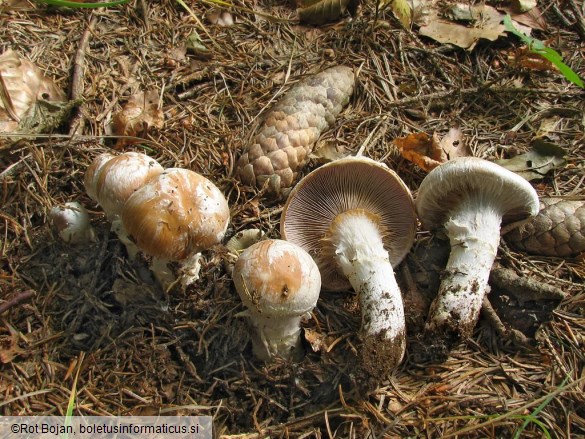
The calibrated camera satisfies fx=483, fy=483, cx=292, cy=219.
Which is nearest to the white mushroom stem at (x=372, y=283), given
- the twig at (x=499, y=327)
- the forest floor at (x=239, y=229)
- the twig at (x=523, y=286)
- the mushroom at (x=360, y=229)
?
the mushroom at (x=360, y=229)

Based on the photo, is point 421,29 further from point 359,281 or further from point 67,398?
point 67,398

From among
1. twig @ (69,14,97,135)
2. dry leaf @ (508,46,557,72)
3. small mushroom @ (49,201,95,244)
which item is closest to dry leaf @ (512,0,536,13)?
dry leaf @ (508,46,557,72)

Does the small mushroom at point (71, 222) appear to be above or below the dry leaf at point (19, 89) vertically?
below

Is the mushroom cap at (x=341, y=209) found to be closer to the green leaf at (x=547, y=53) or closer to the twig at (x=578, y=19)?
the green leaf at (x=547, y=53)

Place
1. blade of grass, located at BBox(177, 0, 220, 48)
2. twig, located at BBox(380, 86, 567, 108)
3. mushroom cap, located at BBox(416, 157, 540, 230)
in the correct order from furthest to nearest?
blade of grass, located at BBox(177, 0, 220, 48) < twig, located at BBox(380, 86, 567, 108) < mushroom cap, located at BBox(416, 157, 540, 230)

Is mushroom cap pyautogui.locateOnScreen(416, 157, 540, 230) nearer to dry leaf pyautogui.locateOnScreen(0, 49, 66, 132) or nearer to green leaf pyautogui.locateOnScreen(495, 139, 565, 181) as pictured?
green leaf pyautogui.locateOnScreen(495, 139, 565, 181)

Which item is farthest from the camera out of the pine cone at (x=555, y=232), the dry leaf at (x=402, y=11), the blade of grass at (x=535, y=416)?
the dry leaf at (x=402, y=11)

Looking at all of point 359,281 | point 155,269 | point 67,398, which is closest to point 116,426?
point 67,398
